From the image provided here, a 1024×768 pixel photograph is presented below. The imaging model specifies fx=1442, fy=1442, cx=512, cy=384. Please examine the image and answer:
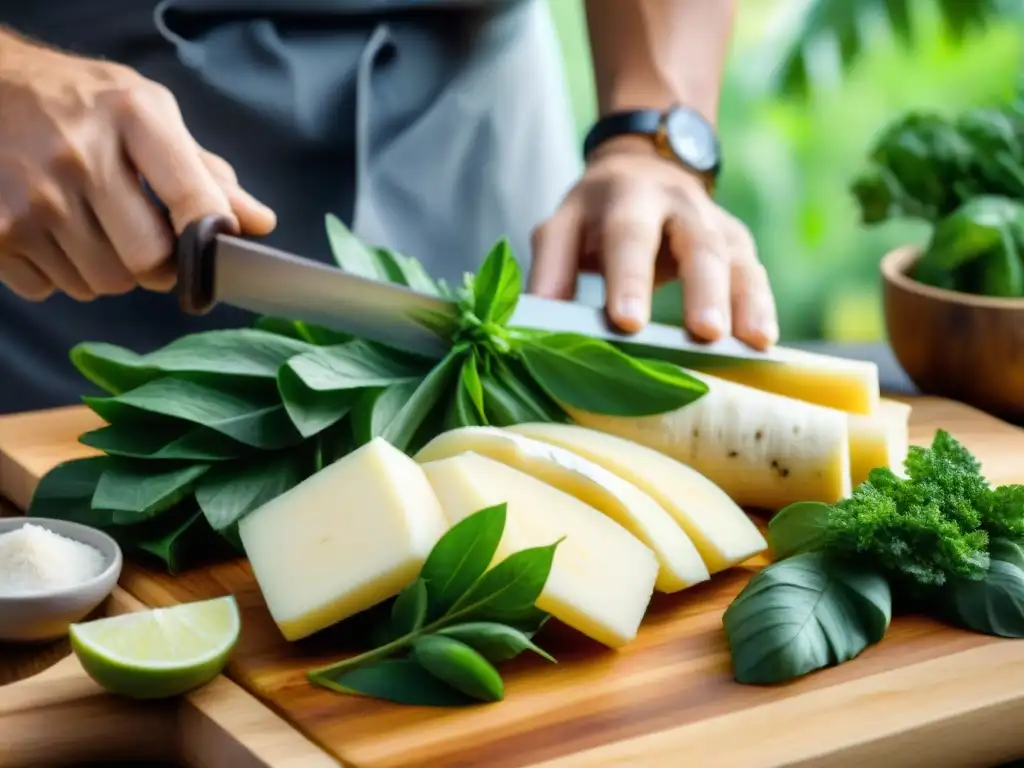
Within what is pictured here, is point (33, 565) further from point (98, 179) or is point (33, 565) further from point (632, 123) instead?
point (632, 123)

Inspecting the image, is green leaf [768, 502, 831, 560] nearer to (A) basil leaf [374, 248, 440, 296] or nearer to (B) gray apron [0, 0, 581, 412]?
(A) basil leaf [374, 248, 440, 296]

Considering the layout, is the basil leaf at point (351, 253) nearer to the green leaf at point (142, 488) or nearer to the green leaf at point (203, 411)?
the green leaf at point (203, 411)

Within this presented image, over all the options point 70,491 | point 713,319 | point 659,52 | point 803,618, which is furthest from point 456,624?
point 659,52

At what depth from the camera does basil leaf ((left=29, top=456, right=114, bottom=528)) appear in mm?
1517

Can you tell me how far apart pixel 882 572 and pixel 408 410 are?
52 cm

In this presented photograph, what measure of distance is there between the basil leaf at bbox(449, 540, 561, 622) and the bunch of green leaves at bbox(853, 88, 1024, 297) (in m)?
1.03

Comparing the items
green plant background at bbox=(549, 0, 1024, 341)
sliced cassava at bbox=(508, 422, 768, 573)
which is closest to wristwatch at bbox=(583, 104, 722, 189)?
sliced cassava at bbox=(508, 422, 768, 573)

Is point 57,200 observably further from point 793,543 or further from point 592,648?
point 793,543

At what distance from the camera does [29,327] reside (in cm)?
207

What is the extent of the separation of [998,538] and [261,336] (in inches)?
32.1

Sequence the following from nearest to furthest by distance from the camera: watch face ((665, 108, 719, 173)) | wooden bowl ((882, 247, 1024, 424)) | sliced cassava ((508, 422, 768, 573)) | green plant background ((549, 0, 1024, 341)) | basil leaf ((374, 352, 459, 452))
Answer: sliced cassava ((508, 422, 768, 573)) < basil leaf ((374, 352, 459, 452)) < wooden bowl ((882, 247, 1024, 424)) < watch face ((665, 108, 719, 173)) < green plant background ((549, 0, 1024, 341))

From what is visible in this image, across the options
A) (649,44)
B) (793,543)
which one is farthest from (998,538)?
(649,44)

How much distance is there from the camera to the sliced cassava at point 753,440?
1.58 meters

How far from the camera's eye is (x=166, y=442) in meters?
1.52
